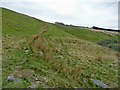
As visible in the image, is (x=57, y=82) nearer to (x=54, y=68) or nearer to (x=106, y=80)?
(x=54, y=68)

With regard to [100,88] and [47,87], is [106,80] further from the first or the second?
[47,87]

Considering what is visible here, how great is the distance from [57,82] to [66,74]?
4.42 ft

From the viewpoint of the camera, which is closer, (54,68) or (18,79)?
(18,79)

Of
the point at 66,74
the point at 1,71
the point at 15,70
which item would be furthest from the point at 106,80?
the point at 1,71

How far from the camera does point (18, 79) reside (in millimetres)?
4391

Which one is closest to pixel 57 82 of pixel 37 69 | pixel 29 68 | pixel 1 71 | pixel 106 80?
pixel 37 69

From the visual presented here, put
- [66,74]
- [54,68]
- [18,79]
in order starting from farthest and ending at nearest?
[54,68], [66,74], [18,79]

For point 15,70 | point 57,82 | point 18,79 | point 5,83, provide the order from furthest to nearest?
point 15,70 → point 57,82 → point 18,79 → point 5,83

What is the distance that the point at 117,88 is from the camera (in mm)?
5617

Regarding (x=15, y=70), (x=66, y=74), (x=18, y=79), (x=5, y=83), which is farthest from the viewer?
(x=66, y=74)

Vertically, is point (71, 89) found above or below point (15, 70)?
below

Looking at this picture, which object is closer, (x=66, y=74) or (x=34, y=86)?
(x=34, y=86)

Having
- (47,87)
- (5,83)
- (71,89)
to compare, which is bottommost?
(71,89)

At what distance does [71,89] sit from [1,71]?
468 centimetres
